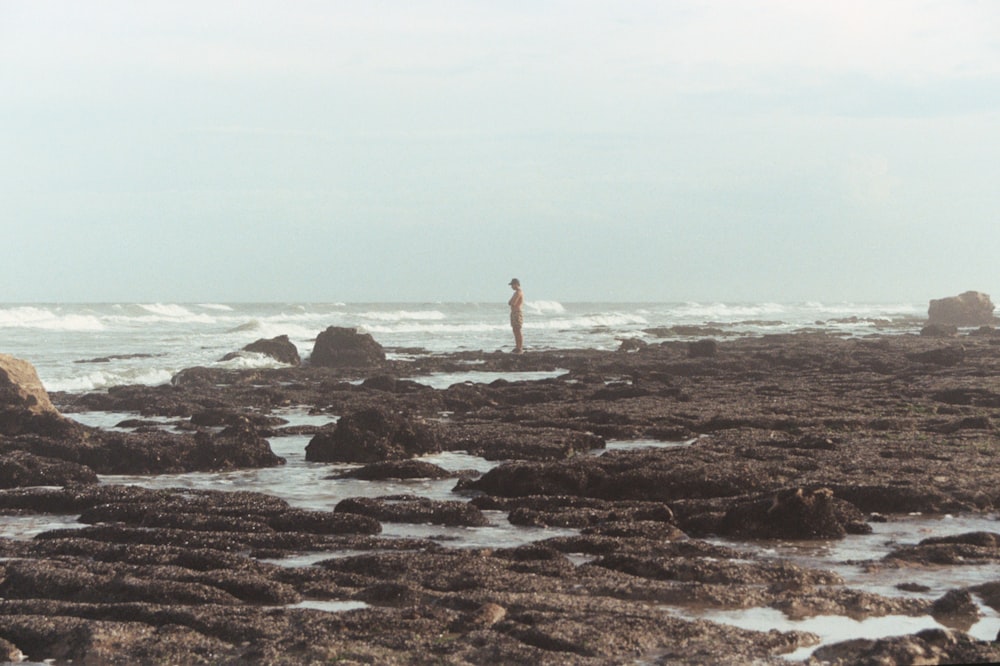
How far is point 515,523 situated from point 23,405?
9.03m

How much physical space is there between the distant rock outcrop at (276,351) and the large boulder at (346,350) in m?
0.99

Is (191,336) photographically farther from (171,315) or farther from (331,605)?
(331,605)

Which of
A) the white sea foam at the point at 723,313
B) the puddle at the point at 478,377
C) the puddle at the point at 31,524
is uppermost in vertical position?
the puddle at the point at 31,524

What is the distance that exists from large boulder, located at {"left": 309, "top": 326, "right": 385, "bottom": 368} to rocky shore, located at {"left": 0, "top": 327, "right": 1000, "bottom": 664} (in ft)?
38.5

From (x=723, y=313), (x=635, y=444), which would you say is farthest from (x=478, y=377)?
(x=723, y=313)

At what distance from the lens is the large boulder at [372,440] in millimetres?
12672

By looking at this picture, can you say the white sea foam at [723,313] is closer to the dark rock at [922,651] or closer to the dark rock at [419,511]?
the dark rock at [419,511]

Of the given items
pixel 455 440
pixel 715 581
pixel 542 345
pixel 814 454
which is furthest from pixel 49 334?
pixel 715 581

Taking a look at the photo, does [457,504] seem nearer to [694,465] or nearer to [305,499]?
[305,499]

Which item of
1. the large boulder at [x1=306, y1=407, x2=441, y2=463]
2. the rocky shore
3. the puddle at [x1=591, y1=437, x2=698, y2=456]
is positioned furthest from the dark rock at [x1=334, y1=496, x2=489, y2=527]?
the puddle at [x1=591, y1=437, x2=698, y2=456]

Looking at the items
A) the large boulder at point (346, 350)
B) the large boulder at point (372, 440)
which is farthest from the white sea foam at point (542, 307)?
the large boulder at point (372, 440)

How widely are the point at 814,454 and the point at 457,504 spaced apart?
482 cm

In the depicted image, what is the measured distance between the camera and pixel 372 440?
12.8 meters

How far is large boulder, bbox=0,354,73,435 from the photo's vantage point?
46.1ft
